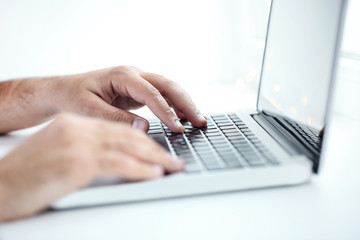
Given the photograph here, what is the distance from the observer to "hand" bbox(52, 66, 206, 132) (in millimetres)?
812

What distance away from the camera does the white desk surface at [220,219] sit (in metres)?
0.52

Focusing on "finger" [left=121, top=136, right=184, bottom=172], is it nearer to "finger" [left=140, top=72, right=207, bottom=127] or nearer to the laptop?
the laptop

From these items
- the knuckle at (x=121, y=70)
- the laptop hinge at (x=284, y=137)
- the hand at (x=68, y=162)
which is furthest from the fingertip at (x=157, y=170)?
the knuckle at (x=121, y=70)

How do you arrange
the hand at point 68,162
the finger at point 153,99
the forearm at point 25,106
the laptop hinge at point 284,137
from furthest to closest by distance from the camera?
the forearm at point 25,106, the finger at point 153,99, the laptop hinge at point 284,137, the hand at point 68,162

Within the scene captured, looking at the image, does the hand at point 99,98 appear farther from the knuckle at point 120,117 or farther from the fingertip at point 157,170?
the fingertip at point 157,170

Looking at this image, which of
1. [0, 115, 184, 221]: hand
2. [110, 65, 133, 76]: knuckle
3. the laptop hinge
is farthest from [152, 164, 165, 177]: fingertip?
[110, 65, 133, 76]: knuckle

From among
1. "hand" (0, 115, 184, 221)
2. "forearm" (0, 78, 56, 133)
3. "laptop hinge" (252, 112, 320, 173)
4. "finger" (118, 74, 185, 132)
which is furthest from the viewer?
"forearm" (0, 78, 56, 133)

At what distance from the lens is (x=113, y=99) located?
36.3 inches

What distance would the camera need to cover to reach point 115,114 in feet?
Answer: 2.68

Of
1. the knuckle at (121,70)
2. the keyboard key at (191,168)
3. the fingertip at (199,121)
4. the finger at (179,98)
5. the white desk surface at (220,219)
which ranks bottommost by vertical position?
the white desk surface at (220,219)

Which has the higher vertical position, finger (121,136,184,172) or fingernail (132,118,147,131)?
finger (121,136,184,172)

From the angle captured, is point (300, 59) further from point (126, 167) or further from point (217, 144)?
point (126, 167)

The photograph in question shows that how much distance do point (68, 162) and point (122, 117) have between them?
298mm

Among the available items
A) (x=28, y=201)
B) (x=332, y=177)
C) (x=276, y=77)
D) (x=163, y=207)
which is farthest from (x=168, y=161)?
(x=276, y=77)
